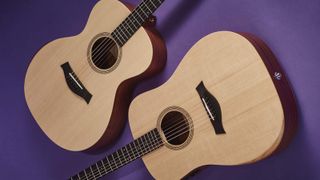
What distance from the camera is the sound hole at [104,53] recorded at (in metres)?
1.45

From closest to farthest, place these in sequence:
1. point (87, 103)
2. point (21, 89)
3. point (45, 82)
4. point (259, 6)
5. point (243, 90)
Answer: point (243, 90), point (259, 6), point (87, 103), point (45, 82), point (21, 89)

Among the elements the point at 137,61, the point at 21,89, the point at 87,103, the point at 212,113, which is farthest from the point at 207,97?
the point at 21,89

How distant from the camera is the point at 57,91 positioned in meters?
1.57

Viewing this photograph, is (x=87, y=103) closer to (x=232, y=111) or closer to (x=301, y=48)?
(x=232, y=111)

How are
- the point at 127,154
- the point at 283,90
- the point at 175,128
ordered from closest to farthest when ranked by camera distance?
the point at 283,90, the point at 175,128, the point at 127,154

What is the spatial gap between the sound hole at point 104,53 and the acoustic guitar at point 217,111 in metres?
0.20

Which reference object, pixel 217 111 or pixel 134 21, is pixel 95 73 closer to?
pixel 134 21

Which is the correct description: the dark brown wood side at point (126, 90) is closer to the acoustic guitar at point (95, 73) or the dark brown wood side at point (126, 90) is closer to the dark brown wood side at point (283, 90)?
the acoustic guitar at point (95, 73)

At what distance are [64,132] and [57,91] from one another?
0.15 meters

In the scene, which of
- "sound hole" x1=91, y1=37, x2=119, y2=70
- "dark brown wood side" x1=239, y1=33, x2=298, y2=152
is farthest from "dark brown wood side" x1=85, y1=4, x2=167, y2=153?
"dark brown wood side" x1=239, y1=33, x2=298, y2=152

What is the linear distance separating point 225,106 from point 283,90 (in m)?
0.15

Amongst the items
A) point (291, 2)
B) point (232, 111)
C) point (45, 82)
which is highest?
point (45, 82)

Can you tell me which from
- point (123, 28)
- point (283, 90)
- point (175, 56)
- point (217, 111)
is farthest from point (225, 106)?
point (123, 28)

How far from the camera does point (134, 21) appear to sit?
1363 mm
